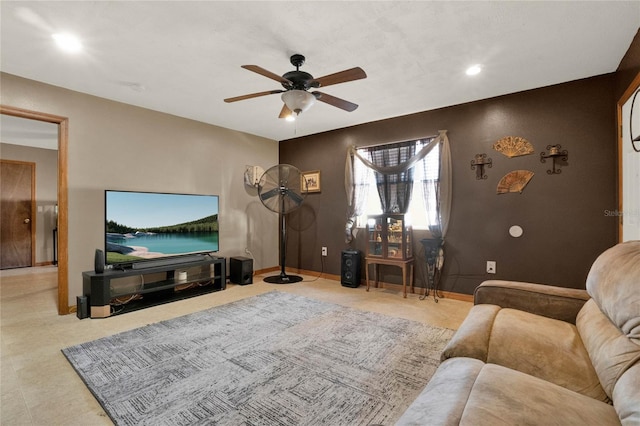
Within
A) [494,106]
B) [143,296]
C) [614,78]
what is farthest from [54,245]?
[614,78]

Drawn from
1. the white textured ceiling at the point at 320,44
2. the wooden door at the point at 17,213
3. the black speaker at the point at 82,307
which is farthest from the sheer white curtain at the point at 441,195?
the wooden door at the point at 17,213

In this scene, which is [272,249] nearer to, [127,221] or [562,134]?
[127,221]

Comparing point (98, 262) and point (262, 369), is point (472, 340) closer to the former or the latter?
point (262, 369)

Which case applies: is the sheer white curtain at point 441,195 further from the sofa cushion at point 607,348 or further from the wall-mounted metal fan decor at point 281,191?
the sofa cushion at point 607,348

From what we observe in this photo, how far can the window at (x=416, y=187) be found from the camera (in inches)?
153

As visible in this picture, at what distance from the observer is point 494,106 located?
3.46 metres

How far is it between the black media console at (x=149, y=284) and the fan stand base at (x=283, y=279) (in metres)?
0.75

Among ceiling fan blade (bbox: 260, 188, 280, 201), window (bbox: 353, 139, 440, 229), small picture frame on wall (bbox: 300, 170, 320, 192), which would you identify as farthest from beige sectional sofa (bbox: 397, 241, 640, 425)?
small picture frame on wall (bbox: 300, 170, 320, 192)

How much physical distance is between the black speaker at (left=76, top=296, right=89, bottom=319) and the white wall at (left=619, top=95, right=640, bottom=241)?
194 inches

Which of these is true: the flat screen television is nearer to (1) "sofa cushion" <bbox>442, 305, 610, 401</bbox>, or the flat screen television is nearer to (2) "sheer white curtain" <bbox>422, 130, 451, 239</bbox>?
(2) "sheer white curtain" <bbox>422, 130, 451, 239</bbox>

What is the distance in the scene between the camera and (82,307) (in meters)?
3.01

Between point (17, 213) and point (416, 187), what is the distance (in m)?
7.63

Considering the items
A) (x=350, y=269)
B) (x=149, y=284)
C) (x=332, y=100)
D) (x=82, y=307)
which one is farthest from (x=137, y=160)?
(x=350, y=269)

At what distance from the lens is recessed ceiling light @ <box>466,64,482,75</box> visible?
271 cm
